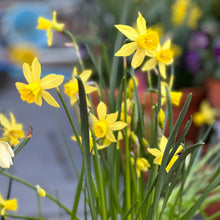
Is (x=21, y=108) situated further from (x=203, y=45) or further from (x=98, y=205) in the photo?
(x=98, y=205)

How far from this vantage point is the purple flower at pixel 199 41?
2.20 meters

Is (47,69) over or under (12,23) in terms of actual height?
under

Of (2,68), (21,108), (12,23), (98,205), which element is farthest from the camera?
(12,23)

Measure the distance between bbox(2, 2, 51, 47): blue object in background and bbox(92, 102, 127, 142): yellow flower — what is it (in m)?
3.96

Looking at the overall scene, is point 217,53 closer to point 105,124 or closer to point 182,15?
point 182,15

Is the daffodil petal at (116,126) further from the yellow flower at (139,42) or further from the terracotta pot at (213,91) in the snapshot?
the terracotta pot at (213,91)

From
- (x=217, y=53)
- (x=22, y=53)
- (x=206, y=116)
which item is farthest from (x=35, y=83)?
(x=22, y=53)

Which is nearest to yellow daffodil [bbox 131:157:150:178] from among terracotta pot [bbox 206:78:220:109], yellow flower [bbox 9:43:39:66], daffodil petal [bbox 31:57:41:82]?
daffodil petal [bbox 31:57:41:82]

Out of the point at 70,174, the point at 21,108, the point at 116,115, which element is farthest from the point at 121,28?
the point at 21,108

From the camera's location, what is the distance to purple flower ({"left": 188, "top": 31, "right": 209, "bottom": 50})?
2.20 meters

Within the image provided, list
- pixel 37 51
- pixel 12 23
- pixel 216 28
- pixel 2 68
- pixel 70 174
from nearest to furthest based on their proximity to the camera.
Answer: pixel 70 174 < pixel 216 28 < pixel 2 68 < pixel 37 51 < pixel 12 23

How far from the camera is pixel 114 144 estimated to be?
26.7 inches

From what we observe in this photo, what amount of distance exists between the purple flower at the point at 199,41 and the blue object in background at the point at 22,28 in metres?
2.57

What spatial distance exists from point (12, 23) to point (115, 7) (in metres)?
2.85
